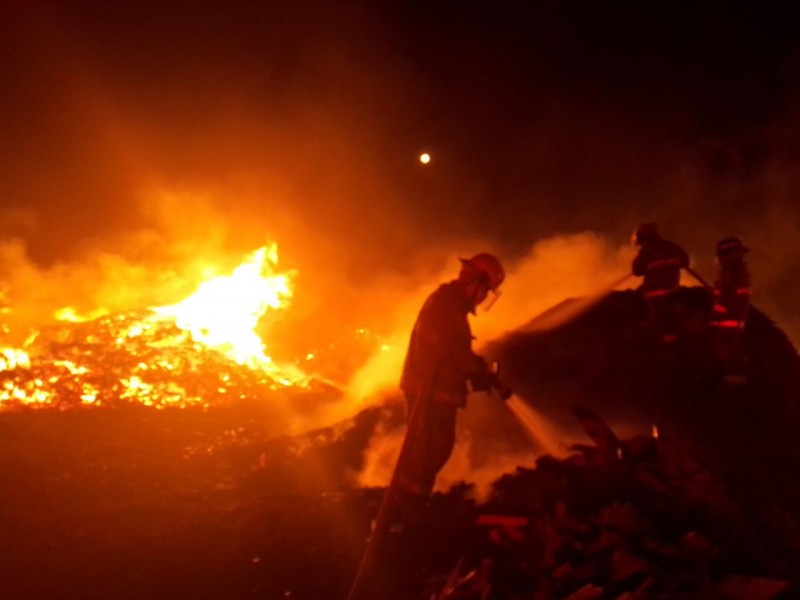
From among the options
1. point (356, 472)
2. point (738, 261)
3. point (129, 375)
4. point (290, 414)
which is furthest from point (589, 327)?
point (129, 375)

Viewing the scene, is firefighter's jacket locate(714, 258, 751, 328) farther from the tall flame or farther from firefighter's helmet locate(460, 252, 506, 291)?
the tall flame

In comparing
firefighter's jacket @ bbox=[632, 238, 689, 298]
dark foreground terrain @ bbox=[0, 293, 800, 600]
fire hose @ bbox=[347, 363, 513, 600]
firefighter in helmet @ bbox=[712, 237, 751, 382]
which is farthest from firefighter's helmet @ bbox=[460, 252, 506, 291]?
firefighter in helmet @ bbox=[712, 237, 751, 382]

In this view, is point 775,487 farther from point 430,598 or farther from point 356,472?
point 356,472

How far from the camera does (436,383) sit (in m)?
4.82

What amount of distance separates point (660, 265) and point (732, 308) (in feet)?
2.88

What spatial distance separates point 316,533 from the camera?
555 centimetres

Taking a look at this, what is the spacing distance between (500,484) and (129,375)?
9811 millimetres

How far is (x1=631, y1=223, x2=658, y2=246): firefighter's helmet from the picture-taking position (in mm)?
6434

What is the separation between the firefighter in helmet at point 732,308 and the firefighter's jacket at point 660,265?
17.9 inches

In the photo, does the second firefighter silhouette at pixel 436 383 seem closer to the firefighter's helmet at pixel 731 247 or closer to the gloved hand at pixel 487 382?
the gloved hand at pixel 487 382

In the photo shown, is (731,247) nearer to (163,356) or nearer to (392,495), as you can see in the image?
(392,495)

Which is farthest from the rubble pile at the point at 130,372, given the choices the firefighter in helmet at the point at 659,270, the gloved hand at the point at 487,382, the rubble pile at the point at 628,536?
the rubble pile at the point at 628,536

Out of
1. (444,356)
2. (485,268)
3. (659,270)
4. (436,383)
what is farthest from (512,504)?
(659,270)

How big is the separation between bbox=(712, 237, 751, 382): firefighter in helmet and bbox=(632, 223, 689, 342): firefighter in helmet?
0.45m
